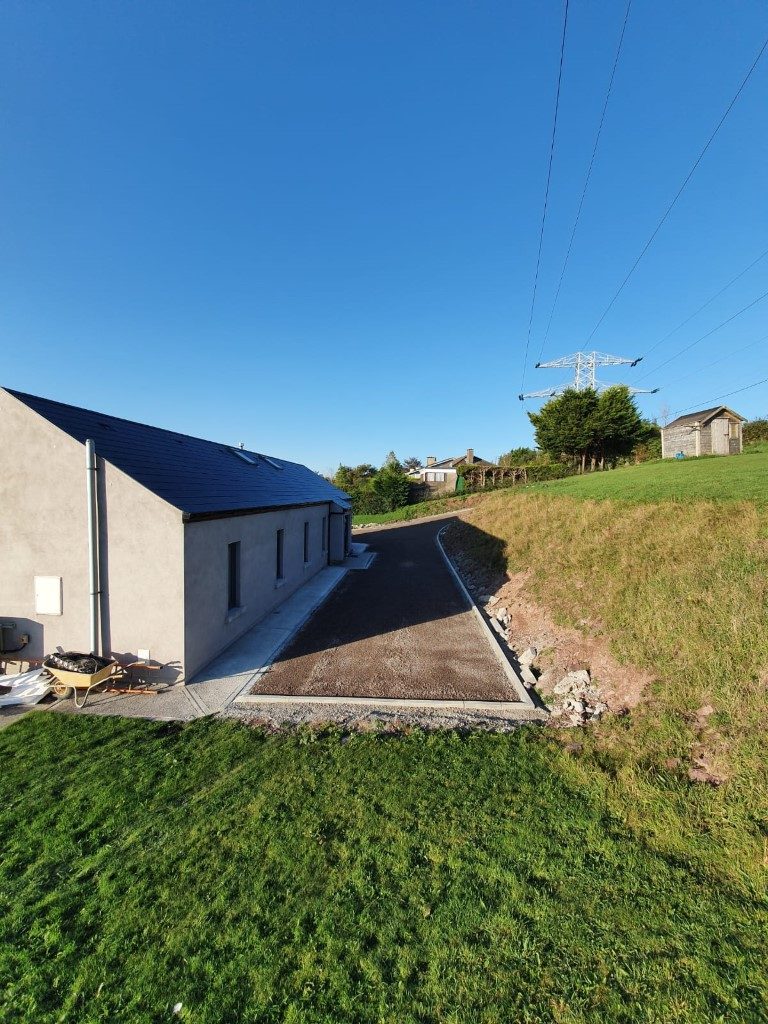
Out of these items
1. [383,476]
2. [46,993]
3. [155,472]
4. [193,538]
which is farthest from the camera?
[383,476]

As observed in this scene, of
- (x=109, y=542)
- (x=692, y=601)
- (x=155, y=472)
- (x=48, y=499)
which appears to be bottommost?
(x=692, y=601)

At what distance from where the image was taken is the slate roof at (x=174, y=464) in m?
8.07

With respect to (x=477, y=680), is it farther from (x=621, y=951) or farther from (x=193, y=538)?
(x=193, y=538)

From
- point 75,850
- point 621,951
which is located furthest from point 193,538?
point 621,951

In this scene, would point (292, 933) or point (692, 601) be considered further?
point (692, 601)

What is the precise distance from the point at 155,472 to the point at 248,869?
7.58 meters

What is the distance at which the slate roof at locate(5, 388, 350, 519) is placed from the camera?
807 cm

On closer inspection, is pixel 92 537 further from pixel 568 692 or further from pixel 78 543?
pixel 568 692

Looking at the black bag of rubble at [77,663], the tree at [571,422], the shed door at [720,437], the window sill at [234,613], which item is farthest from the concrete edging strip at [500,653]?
the tree at [571,422]

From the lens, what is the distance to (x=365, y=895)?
3.82 m

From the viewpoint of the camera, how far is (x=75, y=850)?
4.31 m

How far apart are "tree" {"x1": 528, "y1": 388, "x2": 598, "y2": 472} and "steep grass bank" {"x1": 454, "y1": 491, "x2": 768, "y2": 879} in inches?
1068

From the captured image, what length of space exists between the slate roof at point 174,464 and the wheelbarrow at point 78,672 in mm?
3239

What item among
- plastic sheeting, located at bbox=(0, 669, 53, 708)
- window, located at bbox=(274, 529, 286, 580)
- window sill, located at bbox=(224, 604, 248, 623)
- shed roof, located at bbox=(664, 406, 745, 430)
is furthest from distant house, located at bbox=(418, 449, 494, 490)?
plastic sheeting, located at bbox=(0, 669, 53, 708)
